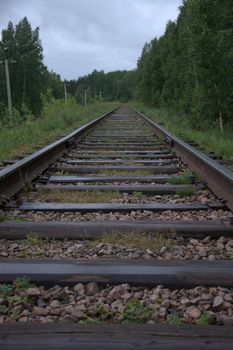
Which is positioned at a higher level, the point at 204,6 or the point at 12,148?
the point at 204,6

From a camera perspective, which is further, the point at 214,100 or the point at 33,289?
the point at 214,100

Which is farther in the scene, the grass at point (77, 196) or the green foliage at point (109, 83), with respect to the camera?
the green foliage at point (109, 83)

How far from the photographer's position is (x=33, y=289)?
7.92ft

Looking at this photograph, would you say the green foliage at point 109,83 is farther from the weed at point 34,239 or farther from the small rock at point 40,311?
the small rock at point 40,311

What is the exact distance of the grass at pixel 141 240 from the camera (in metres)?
3.11

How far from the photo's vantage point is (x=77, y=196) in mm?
4648

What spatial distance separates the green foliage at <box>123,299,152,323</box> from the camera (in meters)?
2.16

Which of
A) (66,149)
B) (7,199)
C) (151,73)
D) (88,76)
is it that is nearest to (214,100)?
(66,149)

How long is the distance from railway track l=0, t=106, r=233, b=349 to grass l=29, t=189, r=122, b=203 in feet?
0.03

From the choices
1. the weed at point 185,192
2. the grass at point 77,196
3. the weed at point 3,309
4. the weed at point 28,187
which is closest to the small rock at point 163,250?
the weed at point 3,309

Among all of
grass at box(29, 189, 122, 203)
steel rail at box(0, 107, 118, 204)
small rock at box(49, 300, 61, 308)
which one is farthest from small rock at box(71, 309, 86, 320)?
grass at box(29, 189, 122, 203)

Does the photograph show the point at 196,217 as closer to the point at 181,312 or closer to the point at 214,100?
the point at 181,312

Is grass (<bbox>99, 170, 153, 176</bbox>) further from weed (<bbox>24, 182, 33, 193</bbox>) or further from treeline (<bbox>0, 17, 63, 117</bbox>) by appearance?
treeline (<bbox>0, 17, 63, 117</bbox>)

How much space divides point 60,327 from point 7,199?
235cm
